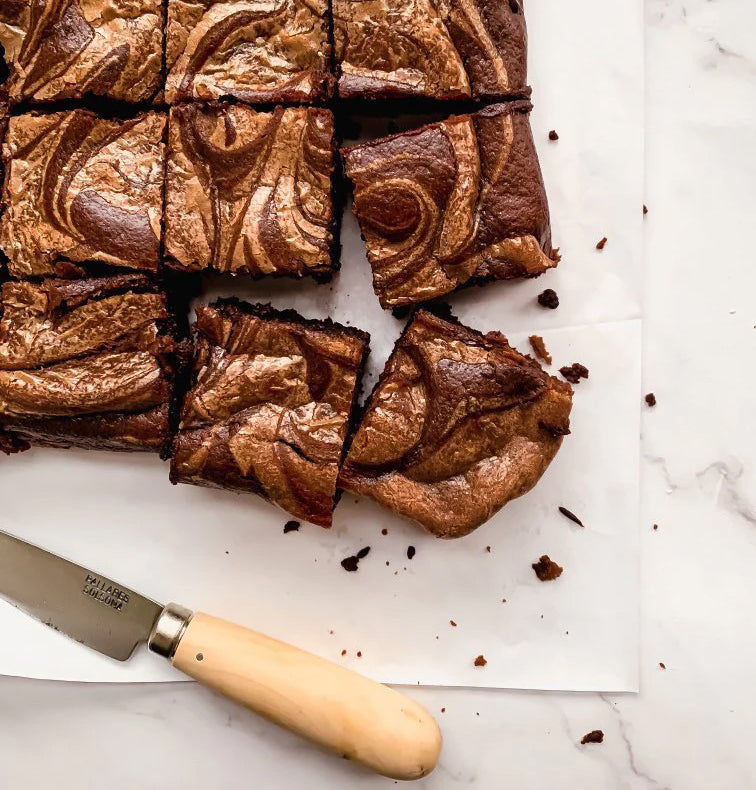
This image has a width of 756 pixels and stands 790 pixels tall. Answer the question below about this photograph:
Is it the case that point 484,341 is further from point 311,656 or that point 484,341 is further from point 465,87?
point 311,656

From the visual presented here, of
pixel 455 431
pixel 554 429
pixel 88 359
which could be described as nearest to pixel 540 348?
pixel 554 429

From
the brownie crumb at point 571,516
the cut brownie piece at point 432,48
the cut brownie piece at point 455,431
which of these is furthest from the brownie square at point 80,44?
the brownie crumb at point 571,516

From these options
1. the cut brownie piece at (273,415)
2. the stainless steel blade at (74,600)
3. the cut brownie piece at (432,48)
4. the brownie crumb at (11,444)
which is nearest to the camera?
the cut brownie piece at (432,48)

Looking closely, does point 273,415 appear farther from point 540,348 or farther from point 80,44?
point 80,44

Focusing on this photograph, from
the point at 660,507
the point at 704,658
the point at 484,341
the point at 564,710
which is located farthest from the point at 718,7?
the point at 564,710

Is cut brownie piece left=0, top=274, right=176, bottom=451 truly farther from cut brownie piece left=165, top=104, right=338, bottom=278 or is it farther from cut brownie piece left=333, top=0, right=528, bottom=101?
cut brownie piece left=333, top=0, right=528, bottom=101

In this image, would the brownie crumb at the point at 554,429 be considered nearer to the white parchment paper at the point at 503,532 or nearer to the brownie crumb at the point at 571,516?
the white parchment paper at the point at 503,532
